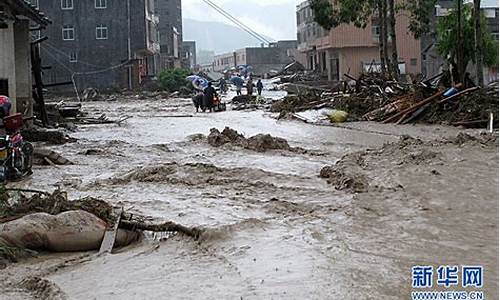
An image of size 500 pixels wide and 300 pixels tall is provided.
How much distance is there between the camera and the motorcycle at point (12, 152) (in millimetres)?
11234

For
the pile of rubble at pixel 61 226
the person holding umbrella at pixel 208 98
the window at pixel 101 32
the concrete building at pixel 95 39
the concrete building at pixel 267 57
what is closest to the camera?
the pile of rubble at pixel 61 226

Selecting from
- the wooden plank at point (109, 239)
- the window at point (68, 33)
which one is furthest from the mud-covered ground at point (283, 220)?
the window at point (68, 33)

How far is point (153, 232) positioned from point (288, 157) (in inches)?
294

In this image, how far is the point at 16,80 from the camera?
21.5m

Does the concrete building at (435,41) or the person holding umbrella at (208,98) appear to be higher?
the concrete building at (435,41)

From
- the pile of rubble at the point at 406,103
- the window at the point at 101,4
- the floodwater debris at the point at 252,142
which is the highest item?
the window at the point at 101,4

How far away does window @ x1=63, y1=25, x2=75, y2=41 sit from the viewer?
60156 mm

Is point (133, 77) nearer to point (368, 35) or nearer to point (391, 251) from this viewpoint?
point (368, 35)

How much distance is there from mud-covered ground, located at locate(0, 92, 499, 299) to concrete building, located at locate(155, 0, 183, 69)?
228 feet

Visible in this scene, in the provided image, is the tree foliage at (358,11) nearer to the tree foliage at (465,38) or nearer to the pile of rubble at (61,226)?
the tree foliage at (465,38)

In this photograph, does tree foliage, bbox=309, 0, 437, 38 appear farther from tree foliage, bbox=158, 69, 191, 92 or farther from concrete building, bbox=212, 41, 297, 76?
concrete building, bbox=212, 41, 297, 76

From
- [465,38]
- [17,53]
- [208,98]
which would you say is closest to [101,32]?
[208,98]

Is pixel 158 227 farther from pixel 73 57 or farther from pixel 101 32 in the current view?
pixel 73 57

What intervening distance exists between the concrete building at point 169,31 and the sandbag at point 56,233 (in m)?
75.8
